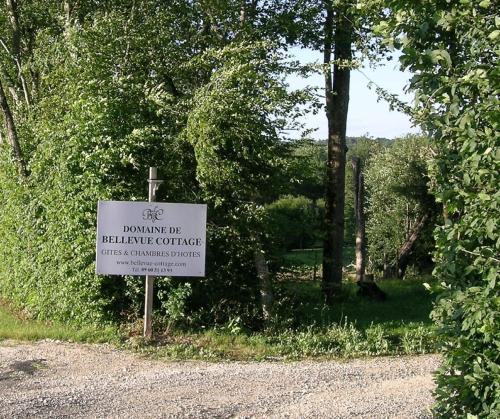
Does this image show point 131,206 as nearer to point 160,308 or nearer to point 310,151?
point 160,308

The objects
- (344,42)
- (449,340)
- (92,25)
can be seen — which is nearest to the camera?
(449,340)

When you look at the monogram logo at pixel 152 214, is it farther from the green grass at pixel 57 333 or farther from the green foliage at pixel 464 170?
the green foliage at pixel 464 170

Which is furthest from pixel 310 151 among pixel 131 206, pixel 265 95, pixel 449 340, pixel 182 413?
pixel 449 340

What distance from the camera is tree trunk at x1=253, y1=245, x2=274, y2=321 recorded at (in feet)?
34.5

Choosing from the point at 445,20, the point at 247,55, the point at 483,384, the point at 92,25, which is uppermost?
the point at 92,25

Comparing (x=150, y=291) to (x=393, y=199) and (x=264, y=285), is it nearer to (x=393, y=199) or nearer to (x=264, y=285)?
(x=264, y=285)

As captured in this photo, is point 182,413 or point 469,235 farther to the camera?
point 182,413

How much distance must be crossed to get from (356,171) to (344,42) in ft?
16.0

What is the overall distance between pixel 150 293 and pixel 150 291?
0.10 ft

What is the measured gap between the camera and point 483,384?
3816mm

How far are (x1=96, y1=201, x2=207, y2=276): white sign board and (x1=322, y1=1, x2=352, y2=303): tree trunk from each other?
535cm

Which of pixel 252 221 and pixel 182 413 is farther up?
pixel 252 221

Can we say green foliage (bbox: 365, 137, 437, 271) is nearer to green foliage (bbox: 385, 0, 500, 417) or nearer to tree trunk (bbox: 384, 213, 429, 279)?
tree trunk (bbox: 384, 213, 429, 279)

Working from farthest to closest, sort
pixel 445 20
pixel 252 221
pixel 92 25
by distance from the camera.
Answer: pixel 92 25, pixel 252 221, pixel 445 20
